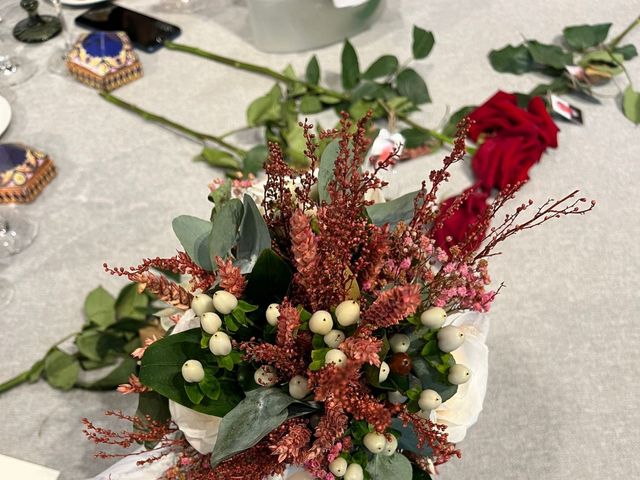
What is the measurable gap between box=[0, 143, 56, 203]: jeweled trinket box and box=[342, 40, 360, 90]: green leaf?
0.42 m

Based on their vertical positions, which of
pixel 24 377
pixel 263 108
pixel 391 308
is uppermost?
pixel 391 308

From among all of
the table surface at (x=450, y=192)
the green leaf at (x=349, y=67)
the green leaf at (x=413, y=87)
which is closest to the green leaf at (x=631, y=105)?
the table surface at (x=450, y=192)

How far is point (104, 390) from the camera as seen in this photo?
2.13 feet

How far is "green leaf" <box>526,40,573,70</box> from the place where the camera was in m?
0.92

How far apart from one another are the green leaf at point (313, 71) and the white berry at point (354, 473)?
0.65 metres

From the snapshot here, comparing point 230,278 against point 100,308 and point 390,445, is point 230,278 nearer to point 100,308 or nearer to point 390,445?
point 390,445

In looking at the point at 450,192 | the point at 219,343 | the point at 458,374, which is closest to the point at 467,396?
the point at 458,374

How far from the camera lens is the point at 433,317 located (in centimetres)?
36

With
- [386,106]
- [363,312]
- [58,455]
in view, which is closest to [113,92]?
[386,106]

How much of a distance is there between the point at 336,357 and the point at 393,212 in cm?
13

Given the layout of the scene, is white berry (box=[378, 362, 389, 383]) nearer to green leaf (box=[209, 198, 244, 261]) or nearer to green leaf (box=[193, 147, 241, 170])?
green leaf (box=[209, 198, 244, 261])

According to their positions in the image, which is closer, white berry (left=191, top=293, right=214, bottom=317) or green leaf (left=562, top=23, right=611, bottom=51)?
white berry (left=191, top=293, right=214, bottom=317)

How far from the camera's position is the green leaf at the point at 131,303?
0.68m

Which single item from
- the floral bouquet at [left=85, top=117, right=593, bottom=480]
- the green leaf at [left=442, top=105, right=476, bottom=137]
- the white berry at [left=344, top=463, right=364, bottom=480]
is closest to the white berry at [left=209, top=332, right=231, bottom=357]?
the floral bouquet at [left=85, top=117, right=593, bottom=480]
